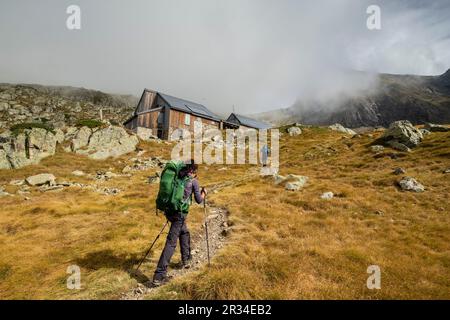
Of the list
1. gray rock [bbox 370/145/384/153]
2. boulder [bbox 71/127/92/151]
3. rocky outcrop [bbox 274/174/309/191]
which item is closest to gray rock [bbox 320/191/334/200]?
rocky outcrop [bbox 274/174/309/191]

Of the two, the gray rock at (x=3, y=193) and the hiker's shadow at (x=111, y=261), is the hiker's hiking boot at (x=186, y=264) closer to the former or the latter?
the hiker's shadow at (x=111, y=261)

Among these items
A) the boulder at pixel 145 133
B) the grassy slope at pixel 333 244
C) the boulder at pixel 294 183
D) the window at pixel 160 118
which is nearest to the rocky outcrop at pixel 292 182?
the boulder at pixel 294 183

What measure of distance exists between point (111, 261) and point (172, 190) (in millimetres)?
4595

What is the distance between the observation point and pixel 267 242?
1096cm

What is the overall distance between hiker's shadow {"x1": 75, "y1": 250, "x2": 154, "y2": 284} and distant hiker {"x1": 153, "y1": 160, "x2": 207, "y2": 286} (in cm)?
129

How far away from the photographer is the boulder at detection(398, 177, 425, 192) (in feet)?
61.2

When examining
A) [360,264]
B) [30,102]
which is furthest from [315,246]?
[30,102]

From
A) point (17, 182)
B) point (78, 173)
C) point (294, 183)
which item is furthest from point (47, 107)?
point (294, 183)

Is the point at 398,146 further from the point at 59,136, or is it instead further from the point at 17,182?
the point at 59,136

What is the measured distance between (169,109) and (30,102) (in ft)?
489

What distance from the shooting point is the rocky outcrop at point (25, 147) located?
1374 inches

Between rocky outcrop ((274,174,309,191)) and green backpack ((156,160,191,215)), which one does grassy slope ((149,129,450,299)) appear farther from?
green backpack ((156,160,191,215))

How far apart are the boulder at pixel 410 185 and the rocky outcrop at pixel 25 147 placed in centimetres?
4226
